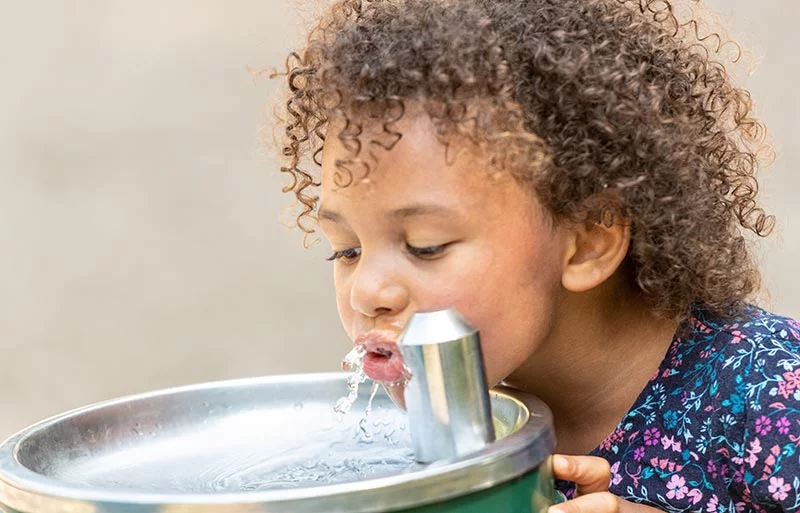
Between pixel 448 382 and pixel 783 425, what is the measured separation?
0.35m

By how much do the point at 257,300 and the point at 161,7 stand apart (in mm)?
1092

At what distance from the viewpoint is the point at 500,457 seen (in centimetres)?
68

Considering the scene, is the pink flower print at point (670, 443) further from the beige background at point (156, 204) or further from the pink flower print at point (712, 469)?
the beige background at point (156, 204)

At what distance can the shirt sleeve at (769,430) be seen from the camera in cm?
93

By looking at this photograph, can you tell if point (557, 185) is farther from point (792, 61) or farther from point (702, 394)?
point (792, 61)

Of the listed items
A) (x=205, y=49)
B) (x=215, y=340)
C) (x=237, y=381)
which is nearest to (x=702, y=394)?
(x=237, y=381)

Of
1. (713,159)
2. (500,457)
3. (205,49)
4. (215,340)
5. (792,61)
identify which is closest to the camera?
(500,457)

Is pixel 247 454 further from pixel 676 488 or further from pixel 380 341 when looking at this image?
pixel 676 488

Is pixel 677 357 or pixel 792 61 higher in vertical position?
pixel 792 61

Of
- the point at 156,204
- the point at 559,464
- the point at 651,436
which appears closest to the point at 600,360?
the point at 651,436

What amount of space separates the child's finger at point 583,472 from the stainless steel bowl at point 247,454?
34mm

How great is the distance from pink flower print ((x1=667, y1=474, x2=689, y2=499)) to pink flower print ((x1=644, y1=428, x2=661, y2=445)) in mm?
35

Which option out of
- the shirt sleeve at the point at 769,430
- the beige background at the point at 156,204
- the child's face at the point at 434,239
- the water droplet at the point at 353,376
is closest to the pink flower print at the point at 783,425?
the shirt sleeve at the point at 769,430

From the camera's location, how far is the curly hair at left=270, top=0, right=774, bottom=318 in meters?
0.95
